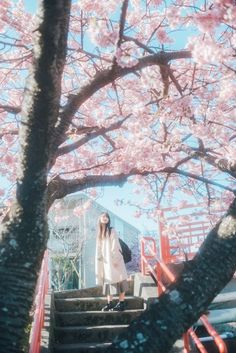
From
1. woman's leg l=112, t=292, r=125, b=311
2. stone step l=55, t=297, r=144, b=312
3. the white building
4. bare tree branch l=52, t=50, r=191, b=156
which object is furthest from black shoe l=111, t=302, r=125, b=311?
the white building

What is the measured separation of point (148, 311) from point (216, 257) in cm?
55

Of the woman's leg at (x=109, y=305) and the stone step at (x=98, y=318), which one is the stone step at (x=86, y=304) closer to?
the woman's leg at (x=109, y=305)

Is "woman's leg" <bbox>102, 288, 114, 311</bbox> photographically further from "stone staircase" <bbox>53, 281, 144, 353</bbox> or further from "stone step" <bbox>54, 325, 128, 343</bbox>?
"stone step" <bbox>54, 325, 128, 343</bbox>

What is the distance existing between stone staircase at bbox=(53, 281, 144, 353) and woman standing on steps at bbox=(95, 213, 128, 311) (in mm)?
243

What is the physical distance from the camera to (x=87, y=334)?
606 centimetres

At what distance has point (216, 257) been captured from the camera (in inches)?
94.3

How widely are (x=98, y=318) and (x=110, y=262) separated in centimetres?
110

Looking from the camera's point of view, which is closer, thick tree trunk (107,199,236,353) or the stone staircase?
thick tree trunk (107,199,236,353)

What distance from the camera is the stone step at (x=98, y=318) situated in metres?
6.53

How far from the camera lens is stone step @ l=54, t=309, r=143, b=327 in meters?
6.53

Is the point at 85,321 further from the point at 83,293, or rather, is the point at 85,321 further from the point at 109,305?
the point at 83,293

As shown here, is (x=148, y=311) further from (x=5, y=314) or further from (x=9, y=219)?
(x=9, y=219)

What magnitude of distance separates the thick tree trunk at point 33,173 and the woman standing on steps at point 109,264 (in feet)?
16.1

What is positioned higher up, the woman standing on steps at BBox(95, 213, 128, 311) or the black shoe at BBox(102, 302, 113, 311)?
the woman standing on steps at BBox(95, 213, 128, 311)
